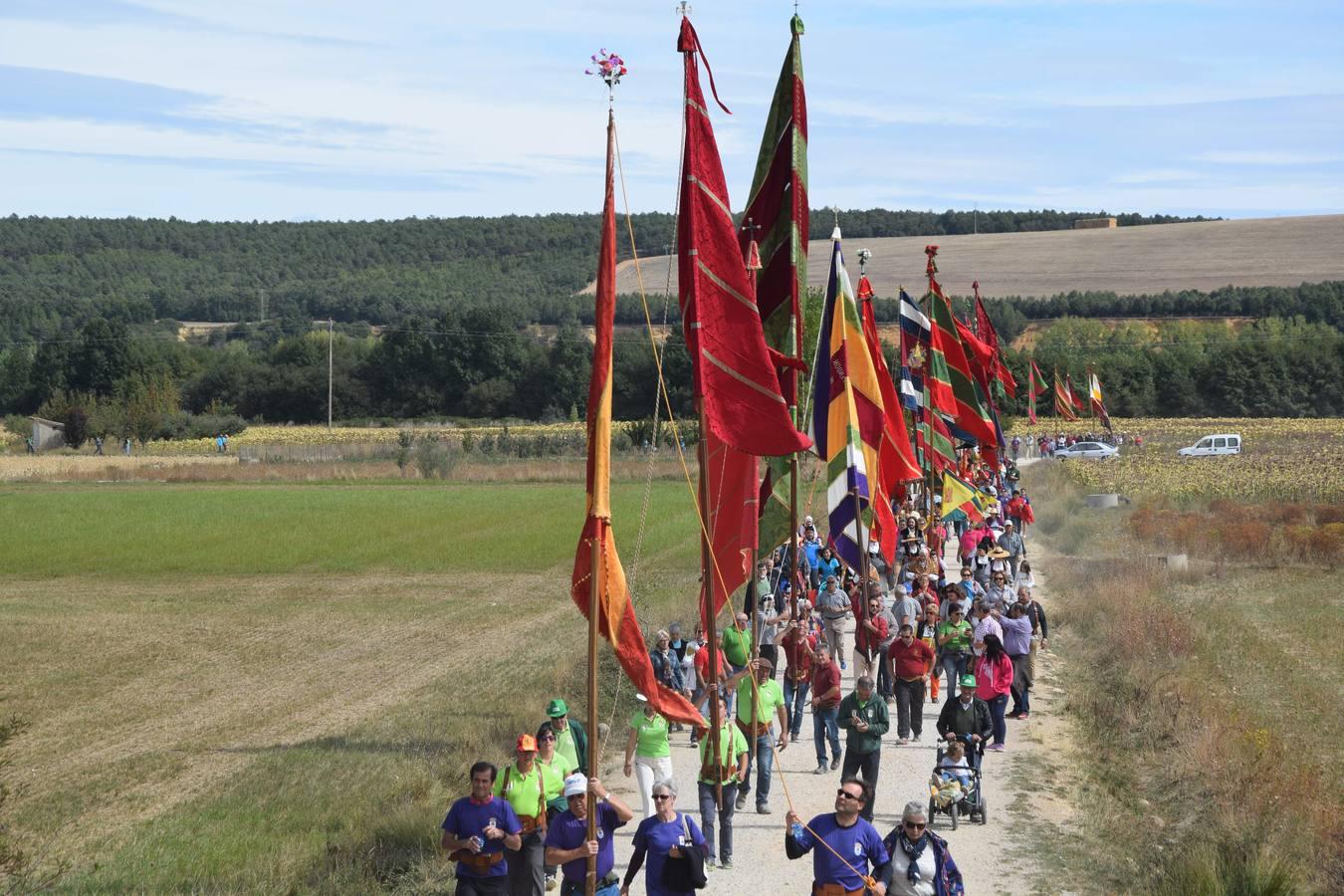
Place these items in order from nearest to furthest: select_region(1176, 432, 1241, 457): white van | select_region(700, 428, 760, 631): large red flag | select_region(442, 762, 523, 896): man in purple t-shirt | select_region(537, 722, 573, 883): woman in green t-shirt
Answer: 1. select_region(442, 762, 523, 896): man in purple t-shirt
2. select_region(537, 722, 573, 883): woman in green t-shirt
3. select_region(700, 428, 760, 631): large red flag
4. select_region(1176, 432, 1241, 457): white van

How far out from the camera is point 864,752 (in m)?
14.6

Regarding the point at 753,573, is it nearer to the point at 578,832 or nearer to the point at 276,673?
the point at 578,832

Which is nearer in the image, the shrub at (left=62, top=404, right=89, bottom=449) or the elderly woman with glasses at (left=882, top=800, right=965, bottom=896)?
the elderly woman with glasses at (left=882, top=800, right=965, bottom=896)

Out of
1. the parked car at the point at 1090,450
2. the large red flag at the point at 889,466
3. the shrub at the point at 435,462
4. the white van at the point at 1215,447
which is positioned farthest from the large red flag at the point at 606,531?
the parked car at the point at 1090,450

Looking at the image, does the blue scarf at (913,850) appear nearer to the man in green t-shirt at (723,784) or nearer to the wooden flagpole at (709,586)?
the wooden flagpole at (709,586)

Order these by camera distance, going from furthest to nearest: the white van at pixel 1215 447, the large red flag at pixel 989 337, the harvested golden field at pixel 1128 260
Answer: the harvested golden field at pixel 1128 260, the white van at pixel 1215 447, the large red flag at pixel 989 337

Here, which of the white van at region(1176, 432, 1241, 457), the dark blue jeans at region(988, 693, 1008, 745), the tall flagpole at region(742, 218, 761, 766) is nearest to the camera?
the tall flagpole at region(742, 218, 761, 766)

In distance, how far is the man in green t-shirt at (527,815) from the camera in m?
11.6

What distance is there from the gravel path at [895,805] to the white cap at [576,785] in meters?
2.21

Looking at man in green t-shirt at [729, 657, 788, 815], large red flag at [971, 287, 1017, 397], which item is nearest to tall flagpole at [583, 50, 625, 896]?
man in green t-shirt at [729, 657, 788, 815]

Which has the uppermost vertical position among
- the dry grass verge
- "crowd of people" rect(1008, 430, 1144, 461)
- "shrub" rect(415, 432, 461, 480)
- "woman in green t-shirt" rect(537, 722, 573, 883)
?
"woman in green t-shirt" rect(537, 722, 573, 883)

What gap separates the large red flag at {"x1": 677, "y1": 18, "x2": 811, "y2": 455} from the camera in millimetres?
11617

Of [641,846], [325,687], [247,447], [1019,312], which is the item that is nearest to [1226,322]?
[1019,312]

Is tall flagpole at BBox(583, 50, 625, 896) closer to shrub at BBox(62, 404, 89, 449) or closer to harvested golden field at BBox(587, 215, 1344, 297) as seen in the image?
shrub at BBox(62, 404, 89, 449)
